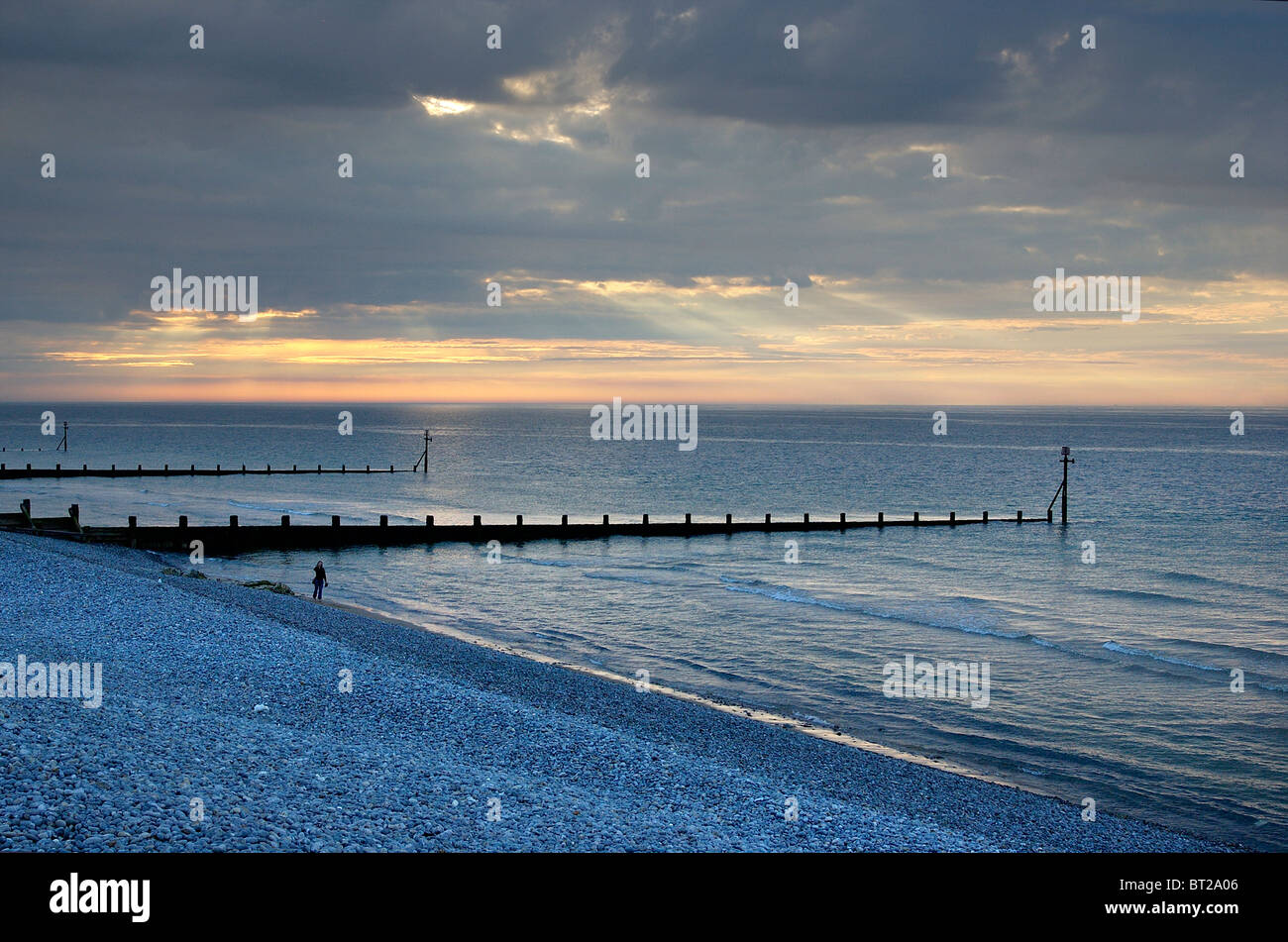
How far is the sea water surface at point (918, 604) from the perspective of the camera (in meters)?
19.3

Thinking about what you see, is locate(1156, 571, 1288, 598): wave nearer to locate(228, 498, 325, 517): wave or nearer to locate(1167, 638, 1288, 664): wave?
locate(1167, 638, 1288, 664): wave

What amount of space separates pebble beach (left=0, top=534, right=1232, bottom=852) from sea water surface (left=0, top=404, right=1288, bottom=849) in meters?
3.22

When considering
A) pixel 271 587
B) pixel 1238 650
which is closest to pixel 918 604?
pixel 1238 650

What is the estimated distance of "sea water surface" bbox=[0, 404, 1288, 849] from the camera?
19.3 metres

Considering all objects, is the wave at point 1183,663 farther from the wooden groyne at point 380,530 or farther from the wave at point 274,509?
the wave at point 274,509

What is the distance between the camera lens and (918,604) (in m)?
34.1

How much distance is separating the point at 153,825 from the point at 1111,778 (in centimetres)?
1642

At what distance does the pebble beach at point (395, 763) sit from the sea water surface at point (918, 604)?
10.6 feet

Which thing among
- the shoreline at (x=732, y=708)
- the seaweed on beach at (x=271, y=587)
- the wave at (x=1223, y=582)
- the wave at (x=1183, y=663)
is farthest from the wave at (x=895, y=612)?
the seaweed on beach at (x=271, y=587)

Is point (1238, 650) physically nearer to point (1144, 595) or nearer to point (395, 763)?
point (1144, 595)
